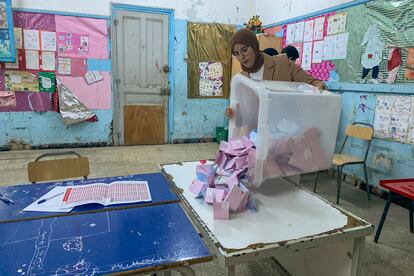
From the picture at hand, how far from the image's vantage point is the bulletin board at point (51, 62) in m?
4.15

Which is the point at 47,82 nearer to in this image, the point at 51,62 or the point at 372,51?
the point at 51,62

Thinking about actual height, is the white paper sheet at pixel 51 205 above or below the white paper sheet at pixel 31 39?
below

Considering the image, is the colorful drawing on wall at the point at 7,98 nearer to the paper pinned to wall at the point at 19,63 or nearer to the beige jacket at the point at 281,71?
the paper pinned to wall at the point at 19,63

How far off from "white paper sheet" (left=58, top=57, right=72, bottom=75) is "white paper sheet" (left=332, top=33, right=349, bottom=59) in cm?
362

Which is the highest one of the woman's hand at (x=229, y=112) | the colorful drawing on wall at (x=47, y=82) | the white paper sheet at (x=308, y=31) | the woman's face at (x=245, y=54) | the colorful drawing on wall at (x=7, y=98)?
the white paper sheet at (x=308, y=31)

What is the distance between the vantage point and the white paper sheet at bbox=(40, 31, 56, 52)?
13.8 feet

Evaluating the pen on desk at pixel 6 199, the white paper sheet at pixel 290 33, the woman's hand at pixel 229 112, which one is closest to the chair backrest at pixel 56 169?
the pen on desk at pixel 6 199

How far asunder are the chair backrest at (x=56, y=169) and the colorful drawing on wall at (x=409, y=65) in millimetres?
2827

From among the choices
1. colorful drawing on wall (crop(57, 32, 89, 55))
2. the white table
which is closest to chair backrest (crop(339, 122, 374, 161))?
the white table

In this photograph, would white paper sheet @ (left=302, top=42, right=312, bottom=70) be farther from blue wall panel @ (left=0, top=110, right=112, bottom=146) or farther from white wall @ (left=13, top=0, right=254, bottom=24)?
blue wall panel @ (left=0, top=110, right=112, bottom=146)

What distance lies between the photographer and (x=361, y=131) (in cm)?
312

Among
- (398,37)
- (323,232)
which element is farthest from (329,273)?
(398,37)

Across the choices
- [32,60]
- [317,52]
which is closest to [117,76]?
[32,60]

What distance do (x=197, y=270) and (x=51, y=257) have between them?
113 centimetres
